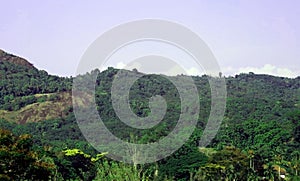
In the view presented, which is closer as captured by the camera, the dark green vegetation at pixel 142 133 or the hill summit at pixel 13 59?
the dark green vegetation at pixel 142 133

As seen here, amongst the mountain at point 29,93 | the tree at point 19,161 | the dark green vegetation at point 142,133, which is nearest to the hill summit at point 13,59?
the mountain at point 29,93

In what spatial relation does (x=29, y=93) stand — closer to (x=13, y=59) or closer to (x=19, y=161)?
(x=13, y=59)

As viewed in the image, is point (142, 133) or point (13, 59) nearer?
point (142, 133)

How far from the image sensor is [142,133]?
42188mm

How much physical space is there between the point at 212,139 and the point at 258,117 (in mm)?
13377

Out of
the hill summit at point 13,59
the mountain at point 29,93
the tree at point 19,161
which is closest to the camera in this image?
the tree at point 19,161

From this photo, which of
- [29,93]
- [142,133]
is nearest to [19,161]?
[142,133]

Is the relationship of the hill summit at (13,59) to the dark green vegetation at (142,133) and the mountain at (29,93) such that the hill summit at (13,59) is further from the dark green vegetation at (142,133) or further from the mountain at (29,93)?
the dark green vegetation at (142,133)

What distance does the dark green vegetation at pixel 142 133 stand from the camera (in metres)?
13.3

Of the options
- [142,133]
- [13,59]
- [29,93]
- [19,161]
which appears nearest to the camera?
[19,161]

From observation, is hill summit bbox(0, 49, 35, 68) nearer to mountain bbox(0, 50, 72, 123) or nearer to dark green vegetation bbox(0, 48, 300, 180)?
mountain bbox(0, 50, 72, 123)

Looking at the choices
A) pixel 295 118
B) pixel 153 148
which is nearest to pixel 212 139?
pixel 295 118

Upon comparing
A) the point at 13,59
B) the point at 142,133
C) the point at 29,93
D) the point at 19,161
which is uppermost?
the point at 13,59

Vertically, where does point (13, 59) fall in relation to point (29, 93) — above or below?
above
